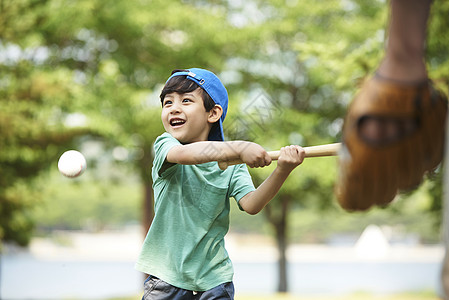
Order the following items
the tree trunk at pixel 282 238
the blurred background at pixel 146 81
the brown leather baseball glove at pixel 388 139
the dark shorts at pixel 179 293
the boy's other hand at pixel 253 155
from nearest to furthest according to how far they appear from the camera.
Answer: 1. the brown leather baseball glove at pixel 388 139
2. the boy's other hand at pixel 253 155
3. the dark shorts at pixel 179 293
4. the blurred background at pixel 146 81
5. the tree trunk at pixel 282 238

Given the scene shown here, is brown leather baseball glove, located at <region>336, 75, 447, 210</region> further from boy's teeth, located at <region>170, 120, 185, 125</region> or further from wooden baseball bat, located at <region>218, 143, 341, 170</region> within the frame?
boy's teeth, located at <region>170, 120, 185, 125</region>

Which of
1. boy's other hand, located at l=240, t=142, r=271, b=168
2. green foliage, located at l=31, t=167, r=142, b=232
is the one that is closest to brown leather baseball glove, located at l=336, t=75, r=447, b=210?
boy's other hand, located at l=240, t=142, r=271, b=168

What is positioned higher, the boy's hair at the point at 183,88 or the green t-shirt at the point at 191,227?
the boy's hair at the point at 183,88

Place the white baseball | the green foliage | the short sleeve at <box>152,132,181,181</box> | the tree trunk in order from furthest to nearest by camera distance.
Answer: the green foliage
the tree trunk
the white baseball
the short sleeve at <box>152,132,181,181</box>

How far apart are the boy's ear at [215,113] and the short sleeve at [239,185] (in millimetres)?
253

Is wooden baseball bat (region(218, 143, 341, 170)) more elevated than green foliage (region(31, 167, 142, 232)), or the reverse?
green foliage (region(31, 167, 142, 232))

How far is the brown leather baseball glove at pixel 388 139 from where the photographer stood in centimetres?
117

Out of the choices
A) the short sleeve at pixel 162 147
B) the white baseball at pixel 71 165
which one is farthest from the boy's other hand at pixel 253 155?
the white baseball at pixel 71 165

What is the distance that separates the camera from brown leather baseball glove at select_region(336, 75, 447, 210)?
1169 mm

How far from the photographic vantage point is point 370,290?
50.8 ft

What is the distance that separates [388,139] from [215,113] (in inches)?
60.7

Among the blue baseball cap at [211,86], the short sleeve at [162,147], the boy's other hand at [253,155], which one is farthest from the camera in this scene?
the blue baseball cap at [211,86]

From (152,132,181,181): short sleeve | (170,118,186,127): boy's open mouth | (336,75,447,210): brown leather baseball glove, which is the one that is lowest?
(336,75,447,210): brown leather baseball glove

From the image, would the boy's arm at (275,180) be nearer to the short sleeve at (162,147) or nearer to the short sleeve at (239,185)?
the short sleeve at (239,185)
